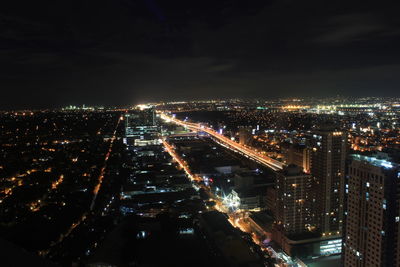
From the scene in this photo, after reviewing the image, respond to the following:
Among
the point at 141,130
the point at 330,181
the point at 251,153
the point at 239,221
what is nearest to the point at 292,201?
the point at 330,181

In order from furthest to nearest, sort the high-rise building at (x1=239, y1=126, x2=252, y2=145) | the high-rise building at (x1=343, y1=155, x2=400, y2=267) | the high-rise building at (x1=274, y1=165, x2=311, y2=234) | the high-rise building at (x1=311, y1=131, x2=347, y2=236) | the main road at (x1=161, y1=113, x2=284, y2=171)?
1. the high-rise building at (x1=239, y1=126, x2=252, y2=145)
2. the main road at (x1=161, y1=113, x2=284, y2=171)
3. the high-rise building at (x1=311, y1=131, x2=347, y2=236)
4. the high-rise building at (x1=274, y1=165, x2=311, y2=234)
5. the high-rise building at (x1=343, y1=155, x2=400, y2=267)

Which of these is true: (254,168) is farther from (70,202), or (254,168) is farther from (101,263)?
(101,263)

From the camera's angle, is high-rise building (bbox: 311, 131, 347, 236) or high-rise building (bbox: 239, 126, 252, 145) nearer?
high-rise building (bbox: 311, 131, 347, 236)

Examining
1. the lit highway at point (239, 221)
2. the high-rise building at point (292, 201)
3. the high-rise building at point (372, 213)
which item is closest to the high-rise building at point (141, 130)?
the lit highway at point (239, 221)

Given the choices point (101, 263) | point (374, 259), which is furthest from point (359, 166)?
point (101, 263)

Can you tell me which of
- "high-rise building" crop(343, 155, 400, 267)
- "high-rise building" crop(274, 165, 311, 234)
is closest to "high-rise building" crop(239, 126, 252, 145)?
"high-rise building" crop(274, 165, 311, 234)

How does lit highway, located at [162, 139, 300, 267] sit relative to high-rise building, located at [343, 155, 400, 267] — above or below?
below

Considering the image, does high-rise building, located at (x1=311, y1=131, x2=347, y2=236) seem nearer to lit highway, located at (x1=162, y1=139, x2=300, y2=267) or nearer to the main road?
lit highway, located at (x1=162, y1=139, x2=300, y2=267)
